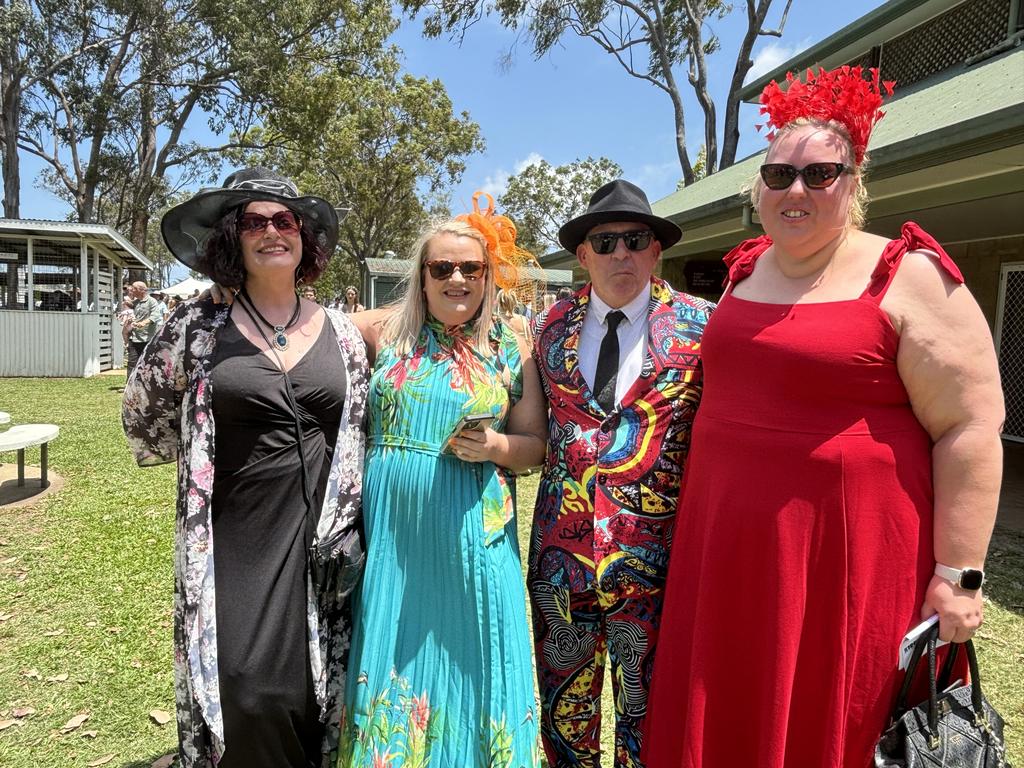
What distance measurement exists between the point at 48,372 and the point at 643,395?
16932 millimetres

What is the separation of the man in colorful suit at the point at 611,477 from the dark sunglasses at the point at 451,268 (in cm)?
36

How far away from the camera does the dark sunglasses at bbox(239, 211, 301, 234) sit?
85.3 inches

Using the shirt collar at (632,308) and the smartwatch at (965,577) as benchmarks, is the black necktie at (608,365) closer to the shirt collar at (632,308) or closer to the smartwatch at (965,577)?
the shirt collar at (632,308)

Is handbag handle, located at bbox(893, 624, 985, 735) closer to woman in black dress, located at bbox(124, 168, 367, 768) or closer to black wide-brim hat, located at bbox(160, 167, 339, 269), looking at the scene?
woman in black dress, located at bbox(124, 168, 367, 768)

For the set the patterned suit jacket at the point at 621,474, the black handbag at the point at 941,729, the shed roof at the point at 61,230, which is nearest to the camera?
the black handbag at the point at 941,729

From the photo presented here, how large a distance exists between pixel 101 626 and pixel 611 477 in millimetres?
3382

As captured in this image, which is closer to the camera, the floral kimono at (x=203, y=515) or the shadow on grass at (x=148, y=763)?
the floral kimono at (x=203, y=515)

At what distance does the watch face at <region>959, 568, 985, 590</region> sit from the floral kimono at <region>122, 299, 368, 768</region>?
1.67m

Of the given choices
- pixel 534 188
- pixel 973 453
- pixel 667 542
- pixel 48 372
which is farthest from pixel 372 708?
pixel 534 188

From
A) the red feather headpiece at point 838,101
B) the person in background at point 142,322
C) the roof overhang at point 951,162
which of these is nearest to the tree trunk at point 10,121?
the person in background at point 142,322

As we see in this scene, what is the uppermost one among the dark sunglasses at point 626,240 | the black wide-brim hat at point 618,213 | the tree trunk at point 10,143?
the tree trunk at point 10,143

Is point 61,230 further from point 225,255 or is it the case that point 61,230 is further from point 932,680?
point 932,680

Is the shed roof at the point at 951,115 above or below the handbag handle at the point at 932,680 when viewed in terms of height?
above

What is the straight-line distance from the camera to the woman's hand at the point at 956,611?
165 centimetres
